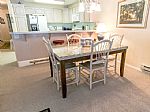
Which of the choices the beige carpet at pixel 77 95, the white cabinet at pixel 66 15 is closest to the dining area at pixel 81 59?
the beige carpet at pixel 77 95

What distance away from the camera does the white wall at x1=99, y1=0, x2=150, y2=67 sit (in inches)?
109

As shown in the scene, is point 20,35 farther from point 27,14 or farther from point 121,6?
point 121,6

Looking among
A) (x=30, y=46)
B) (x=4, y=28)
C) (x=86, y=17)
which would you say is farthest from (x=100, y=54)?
(x=4, y=28)

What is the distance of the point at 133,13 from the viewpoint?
293 cm

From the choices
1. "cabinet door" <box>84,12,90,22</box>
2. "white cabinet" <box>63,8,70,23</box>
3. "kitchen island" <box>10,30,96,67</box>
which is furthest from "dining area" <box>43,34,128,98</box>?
"white cabinet" <box>63,8,70,23</box>

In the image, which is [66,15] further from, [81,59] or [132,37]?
[81,59]

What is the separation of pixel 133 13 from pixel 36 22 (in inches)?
158

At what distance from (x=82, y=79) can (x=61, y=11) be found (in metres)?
4.14

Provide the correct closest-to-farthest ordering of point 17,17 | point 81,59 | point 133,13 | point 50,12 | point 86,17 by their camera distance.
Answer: point 81,59 < point 133,13 < point 86,17 < point 17,17 < point 50,12

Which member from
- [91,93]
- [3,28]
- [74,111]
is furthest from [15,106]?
[3,28]

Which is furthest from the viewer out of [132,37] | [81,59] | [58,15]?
[58,15]

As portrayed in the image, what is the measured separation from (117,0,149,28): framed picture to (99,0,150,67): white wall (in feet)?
0.41

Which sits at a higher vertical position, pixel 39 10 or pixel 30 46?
pixel 39 10

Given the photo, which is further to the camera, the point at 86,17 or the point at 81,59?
the point at 86,17
